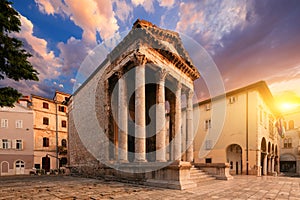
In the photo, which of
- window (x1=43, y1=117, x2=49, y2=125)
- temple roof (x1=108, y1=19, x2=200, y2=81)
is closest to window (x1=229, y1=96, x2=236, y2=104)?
temple roof (x1=108, y1=19, x2=200, y2=81)

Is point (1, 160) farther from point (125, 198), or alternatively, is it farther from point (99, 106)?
point (125, 198)

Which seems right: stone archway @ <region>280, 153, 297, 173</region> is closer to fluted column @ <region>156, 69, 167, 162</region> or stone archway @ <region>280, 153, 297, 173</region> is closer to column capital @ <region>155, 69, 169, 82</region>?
fluted column @ <region>156, 69, 167, 162</region>


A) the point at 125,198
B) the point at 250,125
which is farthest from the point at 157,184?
the point at 250,125

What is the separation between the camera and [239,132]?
19.3 meters

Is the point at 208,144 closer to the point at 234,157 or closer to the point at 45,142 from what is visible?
the point at 234,157

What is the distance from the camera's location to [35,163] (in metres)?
25.2

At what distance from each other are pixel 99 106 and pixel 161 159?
6748mm

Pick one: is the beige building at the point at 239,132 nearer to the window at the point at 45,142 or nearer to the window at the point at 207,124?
the window at the point at 207,124

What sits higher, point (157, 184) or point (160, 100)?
point (160, 100)

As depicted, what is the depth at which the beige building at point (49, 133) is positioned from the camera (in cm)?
2578

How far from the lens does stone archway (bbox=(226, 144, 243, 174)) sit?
19.8 meters

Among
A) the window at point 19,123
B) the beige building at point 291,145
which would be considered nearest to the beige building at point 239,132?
the beige building at point 291,145

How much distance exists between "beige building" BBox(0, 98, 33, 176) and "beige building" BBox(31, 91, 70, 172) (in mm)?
947

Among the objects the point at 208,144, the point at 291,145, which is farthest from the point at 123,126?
the point at 291,145
